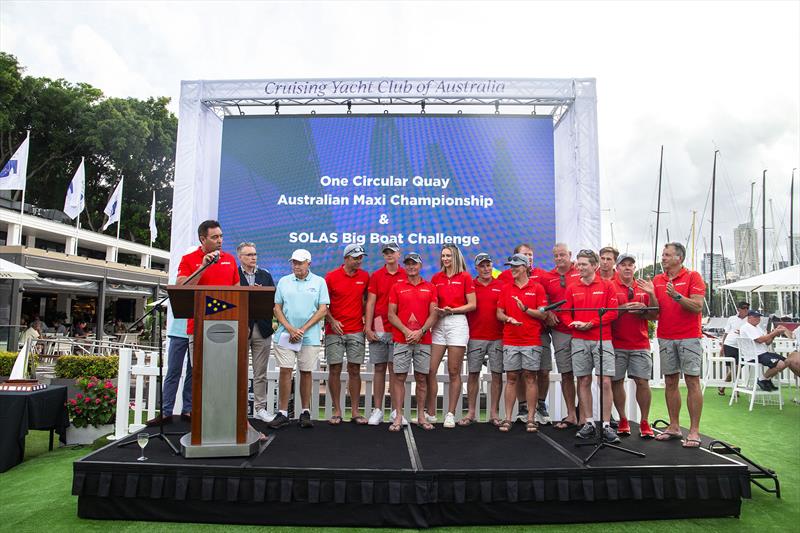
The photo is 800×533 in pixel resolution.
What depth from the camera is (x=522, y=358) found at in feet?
14.9

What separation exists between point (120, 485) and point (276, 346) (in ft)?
5.82

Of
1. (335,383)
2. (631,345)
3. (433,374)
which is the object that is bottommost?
(335,383)

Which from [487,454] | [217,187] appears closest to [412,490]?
[487,454]

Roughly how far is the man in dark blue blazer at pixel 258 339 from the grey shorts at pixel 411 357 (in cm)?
132

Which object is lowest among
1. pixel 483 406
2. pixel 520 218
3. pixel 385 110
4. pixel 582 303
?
pixel 483 406

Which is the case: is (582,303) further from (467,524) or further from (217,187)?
(217,187)

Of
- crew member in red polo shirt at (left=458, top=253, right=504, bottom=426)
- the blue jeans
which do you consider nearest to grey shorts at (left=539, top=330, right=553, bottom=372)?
crew member in red polo shirt at (left=458, top=253, right=504, bottom=426)

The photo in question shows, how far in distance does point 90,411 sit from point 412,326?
3.66 meters

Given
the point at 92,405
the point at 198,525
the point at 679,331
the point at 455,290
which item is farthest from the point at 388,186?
A: the point at 198,525

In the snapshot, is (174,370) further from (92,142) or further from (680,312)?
(92,142)

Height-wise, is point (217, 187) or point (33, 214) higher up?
point (33, 214)

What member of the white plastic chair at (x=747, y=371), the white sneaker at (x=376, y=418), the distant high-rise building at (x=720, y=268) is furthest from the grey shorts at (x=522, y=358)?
the distant high-rise building at (x=720, y=268)

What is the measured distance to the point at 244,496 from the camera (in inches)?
129

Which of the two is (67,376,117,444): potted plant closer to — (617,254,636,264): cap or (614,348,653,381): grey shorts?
(614,348,653,381): grey shorts
